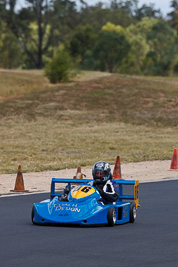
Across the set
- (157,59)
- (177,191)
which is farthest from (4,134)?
(157,59)

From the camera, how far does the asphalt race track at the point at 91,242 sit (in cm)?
866

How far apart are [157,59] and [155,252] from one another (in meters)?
98.3

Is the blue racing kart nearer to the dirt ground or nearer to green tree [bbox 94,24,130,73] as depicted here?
the dirt ground

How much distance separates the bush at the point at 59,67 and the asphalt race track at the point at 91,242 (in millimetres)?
50921

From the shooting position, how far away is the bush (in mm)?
64188

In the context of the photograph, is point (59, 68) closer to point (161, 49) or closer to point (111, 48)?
point (111, 48)

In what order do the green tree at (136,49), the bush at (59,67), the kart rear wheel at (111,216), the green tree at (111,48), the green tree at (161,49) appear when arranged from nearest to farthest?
the kart rear wheel at (111,216)
the bush at (59,67)
the green tree at (111,48)
the green tree at (136,49)
the green tree at (161,49)

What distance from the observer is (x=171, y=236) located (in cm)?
1073

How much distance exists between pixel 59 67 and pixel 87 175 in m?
44.7

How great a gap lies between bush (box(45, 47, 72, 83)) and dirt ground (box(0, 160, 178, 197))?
39.3m

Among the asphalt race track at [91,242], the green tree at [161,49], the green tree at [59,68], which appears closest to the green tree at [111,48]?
the green tree at [161,49]

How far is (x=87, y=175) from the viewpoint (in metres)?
21.4

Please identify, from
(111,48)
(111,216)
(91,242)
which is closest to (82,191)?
(111,216)

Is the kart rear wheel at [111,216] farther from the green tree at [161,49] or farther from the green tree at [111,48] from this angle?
the green tree at [161,49]
